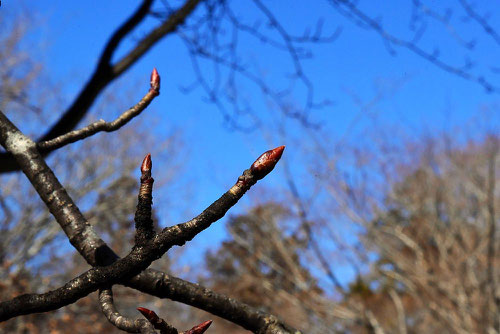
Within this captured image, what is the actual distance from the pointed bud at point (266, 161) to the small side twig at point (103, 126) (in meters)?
0.64

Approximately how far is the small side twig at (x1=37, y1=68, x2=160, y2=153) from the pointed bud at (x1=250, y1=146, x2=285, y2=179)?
2.11 ft

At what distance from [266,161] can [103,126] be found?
688 mm

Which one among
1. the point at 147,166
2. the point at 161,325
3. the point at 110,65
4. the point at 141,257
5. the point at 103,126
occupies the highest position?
the point at 110,65

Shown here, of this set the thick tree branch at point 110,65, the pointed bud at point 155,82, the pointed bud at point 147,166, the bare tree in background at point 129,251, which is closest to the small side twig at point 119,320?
the bare tree in background at point 129,251

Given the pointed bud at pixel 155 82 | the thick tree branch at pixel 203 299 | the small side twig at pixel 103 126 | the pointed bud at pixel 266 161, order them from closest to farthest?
the pointed bud at pixel 266 161
the thick tree branch at pixel 203 299
the small side twig at pixel 103 126
the pointed bud at pixel 155 82

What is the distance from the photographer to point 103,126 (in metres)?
1.32

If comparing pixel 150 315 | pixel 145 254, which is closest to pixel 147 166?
pixel 145 254

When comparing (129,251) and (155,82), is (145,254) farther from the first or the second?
(155,82)

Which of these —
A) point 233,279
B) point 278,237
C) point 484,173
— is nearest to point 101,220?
point 233,279

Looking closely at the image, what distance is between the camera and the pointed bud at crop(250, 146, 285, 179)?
2.52ft

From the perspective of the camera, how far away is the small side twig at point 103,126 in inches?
50.0

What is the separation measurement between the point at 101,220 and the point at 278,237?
667cm

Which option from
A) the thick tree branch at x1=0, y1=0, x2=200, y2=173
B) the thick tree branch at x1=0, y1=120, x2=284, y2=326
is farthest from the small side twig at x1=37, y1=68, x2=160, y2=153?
the thick tree branch at x1=0, y1=0, x2=200, y2=173

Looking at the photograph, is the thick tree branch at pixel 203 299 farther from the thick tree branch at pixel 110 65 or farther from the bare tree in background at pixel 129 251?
the thick tree branch at pixel 110 65
